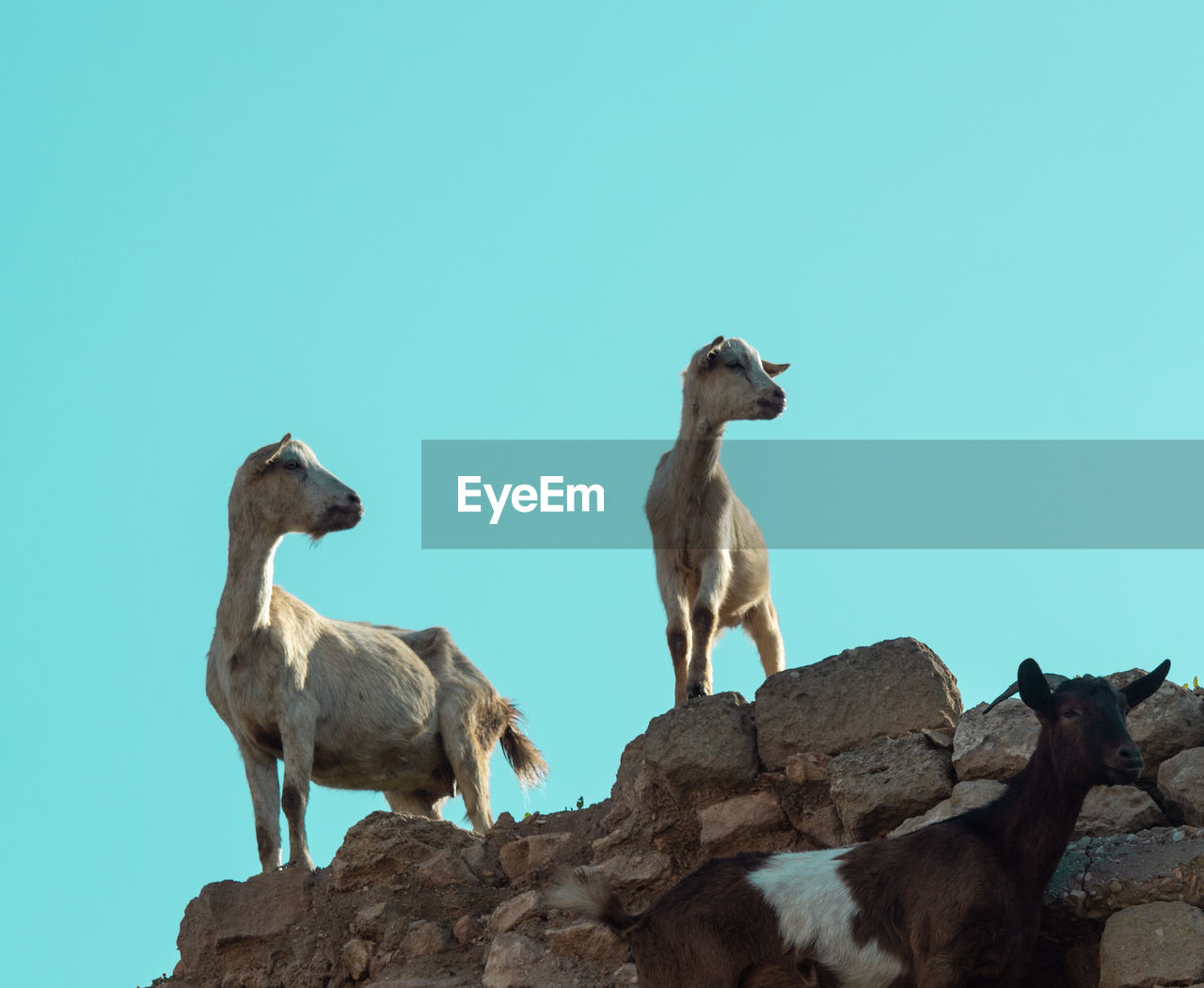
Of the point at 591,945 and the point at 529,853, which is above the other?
the point at 529,853

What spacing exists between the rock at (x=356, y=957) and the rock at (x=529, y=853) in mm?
836

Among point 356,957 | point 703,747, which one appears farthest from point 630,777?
point 356,957

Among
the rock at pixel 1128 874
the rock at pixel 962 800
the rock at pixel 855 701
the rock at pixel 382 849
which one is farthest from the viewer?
the rock at pixel 382 849

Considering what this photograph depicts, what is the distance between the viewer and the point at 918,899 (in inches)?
234

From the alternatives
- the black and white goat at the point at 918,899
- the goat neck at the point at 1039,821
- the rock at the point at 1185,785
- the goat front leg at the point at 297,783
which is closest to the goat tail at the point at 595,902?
the black and white goat at the point at 918,899

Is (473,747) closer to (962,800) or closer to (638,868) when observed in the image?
(638,868)

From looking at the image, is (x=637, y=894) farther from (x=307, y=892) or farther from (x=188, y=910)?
(x=188, y=910)

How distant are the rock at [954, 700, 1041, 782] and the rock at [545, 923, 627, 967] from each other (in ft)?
5.85

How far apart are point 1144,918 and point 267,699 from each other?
5.71 metres

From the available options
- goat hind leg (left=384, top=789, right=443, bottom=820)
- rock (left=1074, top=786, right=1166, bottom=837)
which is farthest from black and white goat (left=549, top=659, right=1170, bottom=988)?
goat hind leg (left=384, top=789, right=443, bottom=820)

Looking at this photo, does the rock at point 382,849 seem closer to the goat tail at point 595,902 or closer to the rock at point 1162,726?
the goat tail at point 595,902

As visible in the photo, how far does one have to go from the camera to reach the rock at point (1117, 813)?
22.6ft

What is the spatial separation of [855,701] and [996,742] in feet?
2.89

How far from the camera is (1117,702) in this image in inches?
242
